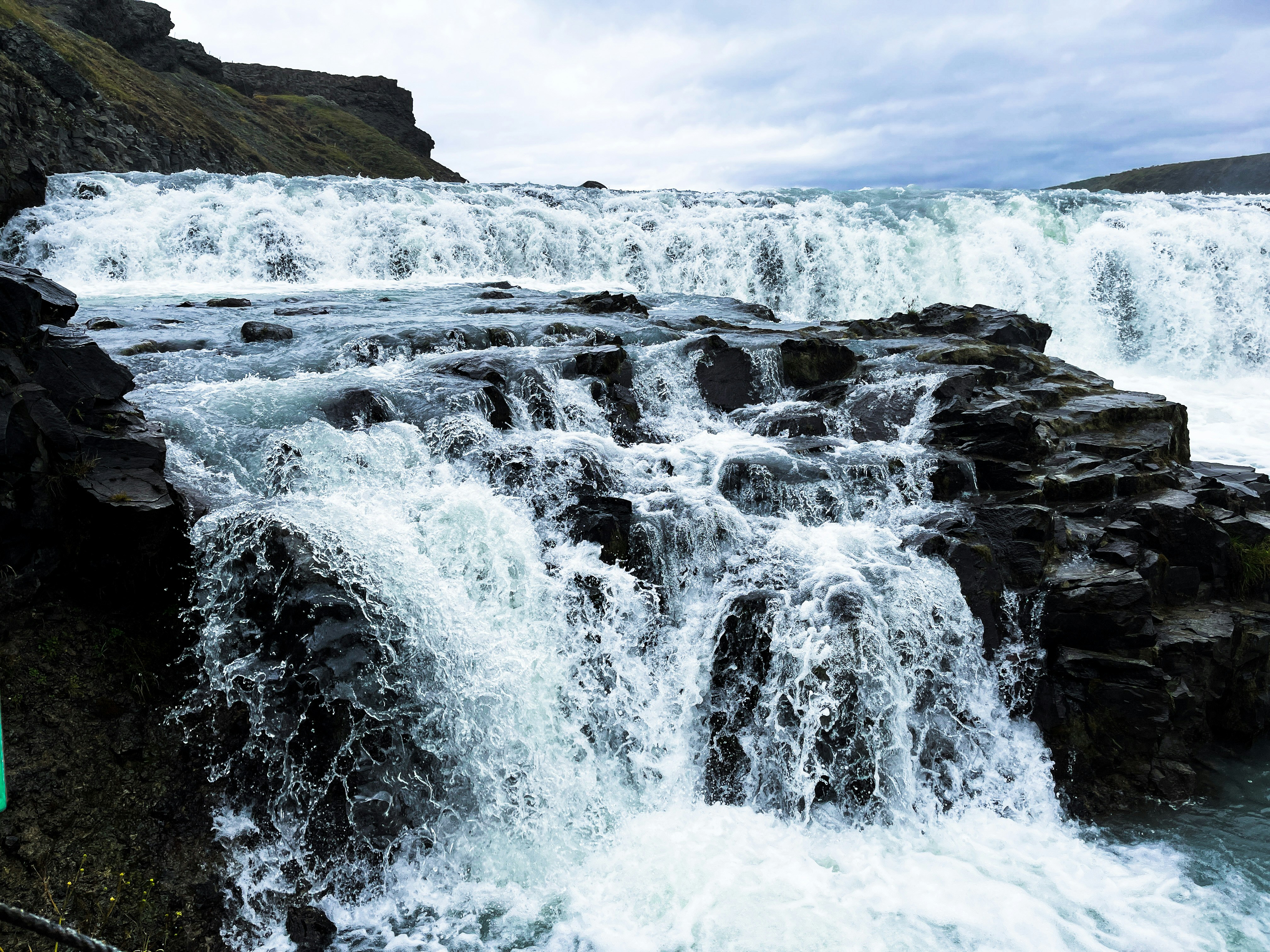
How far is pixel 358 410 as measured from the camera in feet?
34.6

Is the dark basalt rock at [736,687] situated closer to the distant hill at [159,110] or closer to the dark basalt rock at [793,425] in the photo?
the dark basalt rock at [793,425]

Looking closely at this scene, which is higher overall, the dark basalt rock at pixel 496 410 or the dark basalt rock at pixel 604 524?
the dark basalt rock at pixel 496 410

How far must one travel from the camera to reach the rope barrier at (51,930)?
246 cm

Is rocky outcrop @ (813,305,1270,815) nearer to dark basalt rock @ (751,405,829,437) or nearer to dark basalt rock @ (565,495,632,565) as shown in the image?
dark basalt rock @ (751,405,829,437)

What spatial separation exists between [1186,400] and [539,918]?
21536mm

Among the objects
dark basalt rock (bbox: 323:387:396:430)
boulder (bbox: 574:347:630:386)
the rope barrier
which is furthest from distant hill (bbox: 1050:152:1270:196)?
the rope barrier

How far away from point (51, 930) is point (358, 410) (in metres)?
8.52

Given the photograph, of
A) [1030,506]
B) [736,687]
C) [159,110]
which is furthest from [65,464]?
[159,110]

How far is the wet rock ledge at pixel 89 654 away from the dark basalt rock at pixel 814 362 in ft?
31.7

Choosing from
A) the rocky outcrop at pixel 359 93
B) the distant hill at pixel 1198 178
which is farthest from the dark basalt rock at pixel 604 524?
the rocky outcrop at pixel 359 93

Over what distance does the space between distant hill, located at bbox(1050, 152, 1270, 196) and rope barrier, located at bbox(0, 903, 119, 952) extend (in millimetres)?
57677

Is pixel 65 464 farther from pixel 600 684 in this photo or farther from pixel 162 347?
pixel 162 347

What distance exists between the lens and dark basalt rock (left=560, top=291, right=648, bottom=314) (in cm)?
1830

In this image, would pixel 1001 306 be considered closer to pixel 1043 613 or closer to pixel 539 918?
pixel 1043 613
